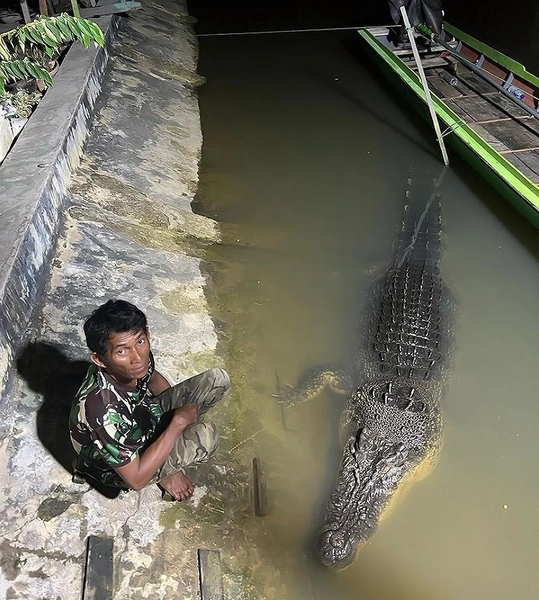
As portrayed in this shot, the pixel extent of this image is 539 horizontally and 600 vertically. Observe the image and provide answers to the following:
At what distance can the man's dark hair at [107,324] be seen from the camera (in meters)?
1.56

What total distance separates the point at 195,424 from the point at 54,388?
2.47 ft

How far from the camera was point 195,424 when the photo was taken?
2.07 m

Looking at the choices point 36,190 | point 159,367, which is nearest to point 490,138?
point 159,367

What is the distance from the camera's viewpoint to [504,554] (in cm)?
232

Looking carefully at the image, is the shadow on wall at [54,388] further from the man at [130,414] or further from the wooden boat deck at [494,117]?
the wooden boat deck at [494,117]

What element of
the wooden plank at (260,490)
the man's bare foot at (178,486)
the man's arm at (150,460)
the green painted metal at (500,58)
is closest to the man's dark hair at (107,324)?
the man's arm at (150,460)

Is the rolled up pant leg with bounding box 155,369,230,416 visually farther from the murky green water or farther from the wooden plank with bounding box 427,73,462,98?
the wooden plank with bounding box 427,73,462,98

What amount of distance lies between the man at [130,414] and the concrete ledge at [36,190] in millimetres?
739

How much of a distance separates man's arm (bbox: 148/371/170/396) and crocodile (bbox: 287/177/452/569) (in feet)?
2.98

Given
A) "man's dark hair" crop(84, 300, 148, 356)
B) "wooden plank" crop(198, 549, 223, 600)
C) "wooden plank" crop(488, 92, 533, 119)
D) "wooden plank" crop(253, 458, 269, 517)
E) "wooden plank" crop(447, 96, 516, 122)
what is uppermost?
"man's dark hair" crop(84, 300, 148, 356)

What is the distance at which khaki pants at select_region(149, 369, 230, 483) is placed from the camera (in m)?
2.04

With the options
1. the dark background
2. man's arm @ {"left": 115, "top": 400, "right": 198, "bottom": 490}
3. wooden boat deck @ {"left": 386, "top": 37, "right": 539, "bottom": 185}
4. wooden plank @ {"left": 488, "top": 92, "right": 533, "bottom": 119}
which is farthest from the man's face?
the dark background

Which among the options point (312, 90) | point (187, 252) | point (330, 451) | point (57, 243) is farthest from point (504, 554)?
point (312, 90)

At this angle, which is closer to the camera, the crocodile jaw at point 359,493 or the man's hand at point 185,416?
the man's hand at point 185,416
